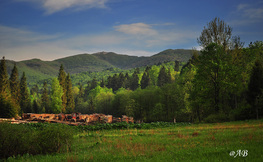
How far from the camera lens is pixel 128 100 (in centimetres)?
9081

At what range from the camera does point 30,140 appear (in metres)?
14.4

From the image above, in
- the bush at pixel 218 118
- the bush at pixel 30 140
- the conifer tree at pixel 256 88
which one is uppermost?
the conifer tree at pixel 256 88

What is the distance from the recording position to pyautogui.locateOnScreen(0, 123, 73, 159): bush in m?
13.8

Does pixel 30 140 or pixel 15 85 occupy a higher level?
pixel 15 85

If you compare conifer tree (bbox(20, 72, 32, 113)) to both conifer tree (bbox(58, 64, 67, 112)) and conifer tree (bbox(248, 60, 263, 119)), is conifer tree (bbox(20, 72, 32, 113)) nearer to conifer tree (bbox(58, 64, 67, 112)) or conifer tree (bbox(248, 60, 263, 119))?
conifer tree (bbox(58, 64, 67, 112))

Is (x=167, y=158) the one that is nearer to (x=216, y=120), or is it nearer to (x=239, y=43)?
(x=216, y=120)

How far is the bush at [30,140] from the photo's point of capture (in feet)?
45.4

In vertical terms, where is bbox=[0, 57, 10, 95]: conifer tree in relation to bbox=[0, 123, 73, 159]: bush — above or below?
above

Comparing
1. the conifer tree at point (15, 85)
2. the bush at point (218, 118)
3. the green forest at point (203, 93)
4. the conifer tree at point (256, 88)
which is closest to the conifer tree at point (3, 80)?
the green forest at point (203, 93)

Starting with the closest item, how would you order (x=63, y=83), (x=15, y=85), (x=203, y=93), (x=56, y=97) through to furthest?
(x=203, y=93) < (x=15, y=85) < (x=56, y=97) < (x=63, y=83)

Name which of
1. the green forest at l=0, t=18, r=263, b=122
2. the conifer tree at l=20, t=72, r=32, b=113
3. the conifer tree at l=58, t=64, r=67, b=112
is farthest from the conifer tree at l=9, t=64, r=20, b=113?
the conifer tree at l=58, t=64, r=67, b=112

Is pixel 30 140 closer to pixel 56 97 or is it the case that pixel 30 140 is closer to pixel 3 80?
pixel 3 80

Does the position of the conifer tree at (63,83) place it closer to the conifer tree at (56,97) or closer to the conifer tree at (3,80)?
the conifer tree at (56,97)
